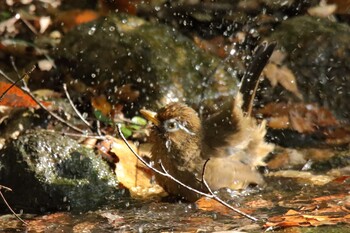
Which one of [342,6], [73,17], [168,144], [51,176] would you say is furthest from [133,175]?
[342,6]

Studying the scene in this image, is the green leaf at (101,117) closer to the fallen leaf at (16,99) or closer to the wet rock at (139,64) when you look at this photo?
the wet rock at (139,64)

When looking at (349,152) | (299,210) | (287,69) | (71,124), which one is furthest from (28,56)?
(299,210)

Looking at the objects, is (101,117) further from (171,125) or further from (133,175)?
(171,125)

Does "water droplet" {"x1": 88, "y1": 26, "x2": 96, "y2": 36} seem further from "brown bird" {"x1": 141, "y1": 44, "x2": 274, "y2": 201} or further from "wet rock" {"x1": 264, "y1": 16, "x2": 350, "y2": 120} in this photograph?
"brown bird" {"x1": 141, "y1": 44, "x2": 274, "y2": 201}

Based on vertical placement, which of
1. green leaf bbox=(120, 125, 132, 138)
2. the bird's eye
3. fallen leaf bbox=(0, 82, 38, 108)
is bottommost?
the bird's eye

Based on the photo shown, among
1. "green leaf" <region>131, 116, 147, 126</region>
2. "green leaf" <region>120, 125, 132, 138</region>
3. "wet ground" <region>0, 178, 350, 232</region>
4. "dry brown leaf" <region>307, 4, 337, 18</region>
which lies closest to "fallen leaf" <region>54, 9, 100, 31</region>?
"green leaf" <region>131, 116, 147, 126</region>

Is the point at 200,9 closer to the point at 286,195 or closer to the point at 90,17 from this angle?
the point at 90,17

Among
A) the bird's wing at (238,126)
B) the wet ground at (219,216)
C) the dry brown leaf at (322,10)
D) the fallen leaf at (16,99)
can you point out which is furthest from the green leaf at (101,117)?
the dry brown leaf at (322,10)
